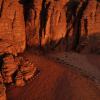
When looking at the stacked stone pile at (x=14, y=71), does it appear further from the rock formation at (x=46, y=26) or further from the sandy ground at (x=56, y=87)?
the sandy ground at (x=56, y=87)

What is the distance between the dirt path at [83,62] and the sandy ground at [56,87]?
4.70ft

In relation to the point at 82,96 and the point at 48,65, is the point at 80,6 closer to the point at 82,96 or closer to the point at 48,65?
the point at 48,65

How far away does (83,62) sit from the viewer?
3409 centimetres

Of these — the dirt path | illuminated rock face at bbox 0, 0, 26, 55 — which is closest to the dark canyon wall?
illuminated rock face at bbox 0, 0, 26, 55

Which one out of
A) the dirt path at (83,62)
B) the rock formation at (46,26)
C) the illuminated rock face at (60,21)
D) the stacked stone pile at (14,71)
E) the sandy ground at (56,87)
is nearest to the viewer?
the sandy ground at (56,87)

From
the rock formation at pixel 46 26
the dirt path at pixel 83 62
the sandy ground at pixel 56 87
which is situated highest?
→ the rock formation at pixel 46 26

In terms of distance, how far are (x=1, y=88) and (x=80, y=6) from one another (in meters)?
14.3

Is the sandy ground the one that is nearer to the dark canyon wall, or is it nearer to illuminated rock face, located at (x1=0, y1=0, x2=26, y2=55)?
illuminated rock face, located at (x1=0, y1=0, x2=26, y2=55)

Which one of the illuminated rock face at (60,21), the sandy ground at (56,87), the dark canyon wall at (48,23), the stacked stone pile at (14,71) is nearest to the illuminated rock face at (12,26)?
the dark canyon wall at (48,23)

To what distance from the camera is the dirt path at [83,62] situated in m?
31.4

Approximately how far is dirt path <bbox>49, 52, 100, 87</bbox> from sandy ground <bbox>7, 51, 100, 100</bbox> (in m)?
1.43

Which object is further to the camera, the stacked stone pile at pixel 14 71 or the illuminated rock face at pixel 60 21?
the illuminated rock face at pixel 60 21

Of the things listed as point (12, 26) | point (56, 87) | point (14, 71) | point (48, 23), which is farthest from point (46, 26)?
point (56, 87)

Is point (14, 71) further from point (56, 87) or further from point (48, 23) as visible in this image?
point (48, 23)
